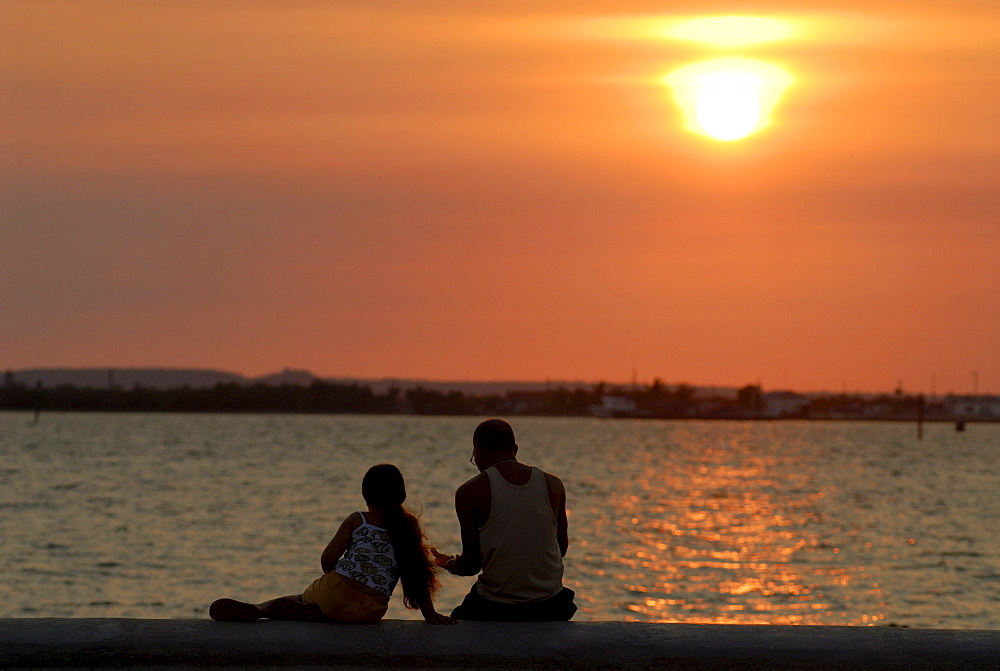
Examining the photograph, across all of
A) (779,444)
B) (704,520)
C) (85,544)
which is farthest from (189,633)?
(779,444)

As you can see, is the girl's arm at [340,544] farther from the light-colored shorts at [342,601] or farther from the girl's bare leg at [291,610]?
the girl's bare leg at [291,610]

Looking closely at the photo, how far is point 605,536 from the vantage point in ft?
131

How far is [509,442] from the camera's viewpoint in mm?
7562

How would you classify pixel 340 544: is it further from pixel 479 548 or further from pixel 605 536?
pixel 605 536

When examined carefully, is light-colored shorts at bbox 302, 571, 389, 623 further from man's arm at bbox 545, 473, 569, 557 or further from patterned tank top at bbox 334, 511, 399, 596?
man's arm at bbox 545, 473, 569, 557

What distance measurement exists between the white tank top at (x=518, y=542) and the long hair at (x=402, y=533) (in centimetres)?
36

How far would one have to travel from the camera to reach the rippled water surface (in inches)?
1059

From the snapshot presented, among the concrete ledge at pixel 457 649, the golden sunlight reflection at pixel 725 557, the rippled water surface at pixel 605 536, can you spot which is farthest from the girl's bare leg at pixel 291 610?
the rippled water surface at pixel 605 536

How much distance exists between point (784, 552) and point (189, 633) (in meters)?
33.4

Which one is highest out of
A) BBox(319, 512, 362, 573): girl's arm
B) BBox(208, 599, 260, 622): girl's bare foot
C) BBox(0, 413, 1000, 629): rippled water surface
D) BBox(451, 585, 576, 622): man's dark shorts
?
BBox(319, 512, 362, 573): girl's arm

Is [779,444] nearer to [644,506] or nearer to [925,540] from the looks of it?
[644,506]

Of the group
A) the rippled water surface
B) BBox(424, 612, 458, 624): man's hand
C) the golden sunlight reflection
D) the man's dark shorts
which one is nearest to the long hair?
the man's dark shorts

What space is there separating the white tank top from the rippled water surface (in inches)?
650

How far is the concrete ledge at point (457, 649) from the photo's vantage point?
6395 millimetres
